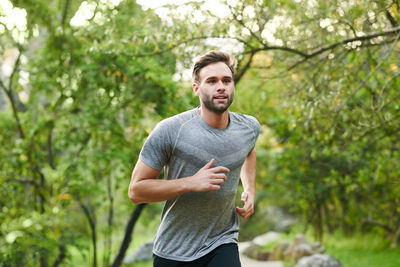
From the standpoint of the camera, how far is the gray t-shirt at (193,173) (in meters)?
2.47

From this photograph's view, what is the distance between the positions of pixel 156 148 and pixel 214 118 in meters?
0.40

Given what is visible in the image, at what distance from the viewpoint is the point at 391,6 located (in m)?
4.17

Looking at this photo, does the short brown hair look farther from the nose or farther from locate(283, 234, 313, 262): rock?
locate(283, 234, 313, 262): rock

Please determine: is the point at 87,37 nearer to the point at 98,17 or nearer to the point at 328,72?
the point at 98,17

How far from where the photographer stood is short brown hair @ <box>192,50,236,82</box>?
8.55ft

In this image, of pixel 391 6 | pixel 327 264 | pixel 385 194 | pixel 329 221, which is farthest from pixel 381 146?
pixel 329 221

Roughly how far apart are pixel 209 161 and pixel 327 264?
6.11m

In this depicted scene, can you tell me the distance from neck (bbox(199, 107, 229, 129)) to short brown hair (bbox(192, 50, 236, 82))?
205mm

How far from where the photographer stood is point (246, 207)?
8.96 ft

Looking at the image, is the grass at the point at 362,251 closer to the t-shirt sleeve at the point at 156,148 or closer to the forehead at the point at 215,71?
the forehead at the point at 215,71

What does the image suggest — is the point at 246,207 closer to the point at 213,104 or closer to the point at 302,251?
the point at 213,104

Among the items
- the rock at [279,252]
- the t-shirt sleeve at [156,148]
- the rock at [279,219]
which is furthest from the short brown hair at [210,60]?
the rock at [279,219]

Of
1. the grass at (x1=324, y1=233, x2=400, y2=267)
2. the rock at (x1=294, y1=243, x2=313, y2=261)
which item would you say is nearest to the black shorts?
the grass at (x1=324, y1=233, x2=400, y2=267)

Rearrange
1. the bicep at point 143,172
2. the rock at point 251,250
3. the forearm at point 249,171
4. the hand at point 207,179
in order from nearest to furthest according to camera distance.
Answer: the hand at point 207,179
the bicep at point 143,172
the forearm at point 249,171
the rock at point 251,250
